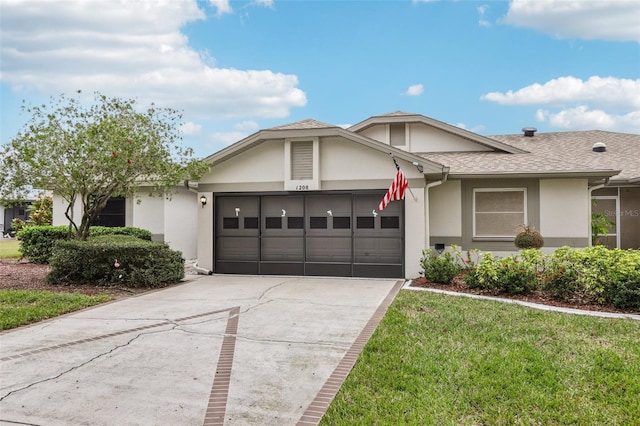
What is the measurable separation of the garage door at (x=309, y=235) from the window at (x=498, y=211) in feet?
8.74

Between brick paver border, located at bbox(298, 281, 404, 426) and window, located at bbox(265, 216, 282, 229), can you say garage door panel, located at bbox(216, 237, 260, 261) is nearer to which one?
window, located at bbox(265, 216, 282, 229)

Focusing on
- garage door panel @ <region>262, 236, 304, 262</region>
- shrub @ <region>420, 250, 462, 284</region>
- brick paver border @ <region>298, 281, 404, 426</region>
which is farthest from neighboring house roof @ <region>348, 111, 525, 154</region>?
brick paver border @ <region>298, 281, 404, 426</region>

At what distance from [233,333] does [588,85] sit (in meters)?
20.3

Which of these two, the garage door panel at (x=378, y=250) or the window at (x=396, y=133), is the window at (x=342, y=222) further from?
the window at (x=396, y=133)

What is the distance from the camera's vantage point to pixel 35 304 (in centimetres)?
852

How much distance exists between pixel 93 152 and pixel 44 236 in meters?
6.20

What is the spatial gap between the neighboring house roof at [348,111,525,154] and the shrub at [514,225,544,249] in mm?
4045

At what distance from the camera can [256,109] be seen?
916 inches

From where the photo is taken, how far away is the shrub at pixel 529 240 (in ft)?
38.2

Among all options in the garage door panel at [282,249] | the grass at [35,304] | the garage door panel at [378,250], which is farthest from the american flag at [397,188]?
the grass at [35,304]

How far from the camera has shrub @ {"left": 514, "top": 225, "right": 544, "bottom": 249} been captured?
11656 millimetres

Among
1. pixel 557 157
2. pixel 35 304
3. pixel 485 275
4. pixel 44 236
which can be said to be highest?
pixel 557 157

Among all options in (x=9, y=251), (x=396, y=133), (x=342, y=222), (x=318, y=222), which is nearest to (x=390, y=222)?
(x=342, y=222)

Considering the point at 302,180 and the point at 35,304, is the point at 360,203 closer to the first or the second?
the point at 302,180
